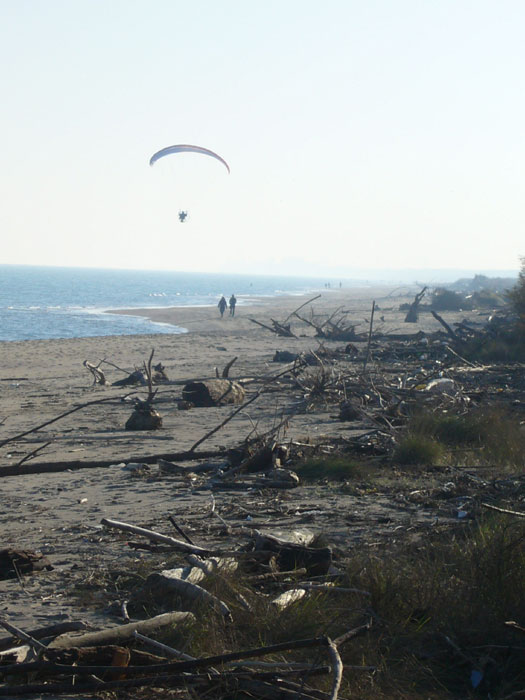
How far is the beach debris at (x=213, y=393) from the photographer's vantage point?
15148 mm

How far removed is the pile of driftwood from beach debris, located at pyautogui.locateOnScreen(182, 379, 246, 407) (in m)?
10.1

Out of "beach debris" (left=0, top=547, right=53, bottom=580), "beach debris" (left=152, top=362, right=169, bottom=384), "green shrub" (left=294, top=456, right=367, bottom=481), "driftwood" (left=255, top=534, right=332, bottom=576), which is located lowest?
"beach debris" (left=152, top=362, right=169, bottom=384)

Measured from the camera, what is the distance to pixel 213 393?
1520cm

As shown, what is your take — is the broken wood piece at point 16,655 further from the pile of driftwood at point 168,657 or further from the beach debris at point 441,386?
the beach debris at point 441,386

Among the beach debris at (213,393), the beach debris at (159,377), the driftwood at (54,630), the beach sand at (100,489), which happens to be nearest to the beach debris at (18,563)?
the beach sand at (100,489)

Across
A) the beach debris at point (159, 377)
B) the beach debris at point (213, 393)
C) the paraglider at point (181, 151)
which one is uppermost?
the paraglider at point (181, 151)

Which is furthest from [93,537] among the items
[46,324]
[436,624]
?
[46,324]

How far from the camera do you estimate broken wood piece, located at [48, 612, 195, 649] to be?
401 centimetres

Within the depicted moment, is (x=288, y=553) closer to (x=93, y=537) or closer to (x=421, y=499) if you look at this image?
(x=93, y=537)

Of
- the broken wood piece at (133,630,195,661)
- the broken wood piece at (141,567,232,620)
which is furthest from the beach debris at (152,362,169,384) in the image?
the broken wood piece at (133,630,195,661)

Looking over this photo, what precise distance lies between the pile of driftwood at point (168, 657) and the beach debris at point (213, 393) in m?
10.1

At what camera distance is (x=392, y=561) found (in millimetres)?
5004

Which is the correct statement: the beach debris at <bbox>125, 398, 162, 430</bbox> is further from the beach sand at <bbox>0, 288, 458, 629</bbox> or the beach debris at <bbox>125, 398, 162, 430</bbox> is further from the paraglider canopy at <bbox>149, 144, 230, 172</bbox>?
the paraglider canopy at <bbox>149, 144, 230, 172</bbox>

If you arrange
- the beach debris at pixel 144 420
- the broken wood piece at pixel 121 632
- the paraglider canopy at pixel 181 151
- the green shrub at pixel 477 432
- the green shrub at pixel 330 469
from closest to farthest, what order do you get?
the broken wood piece at pixel 121 632, the green shrub at pixel 330 469, the green shrub at pixel 477 432, the beach debris at pixel 144 420, the paraglider canopy at pixel 181 151
